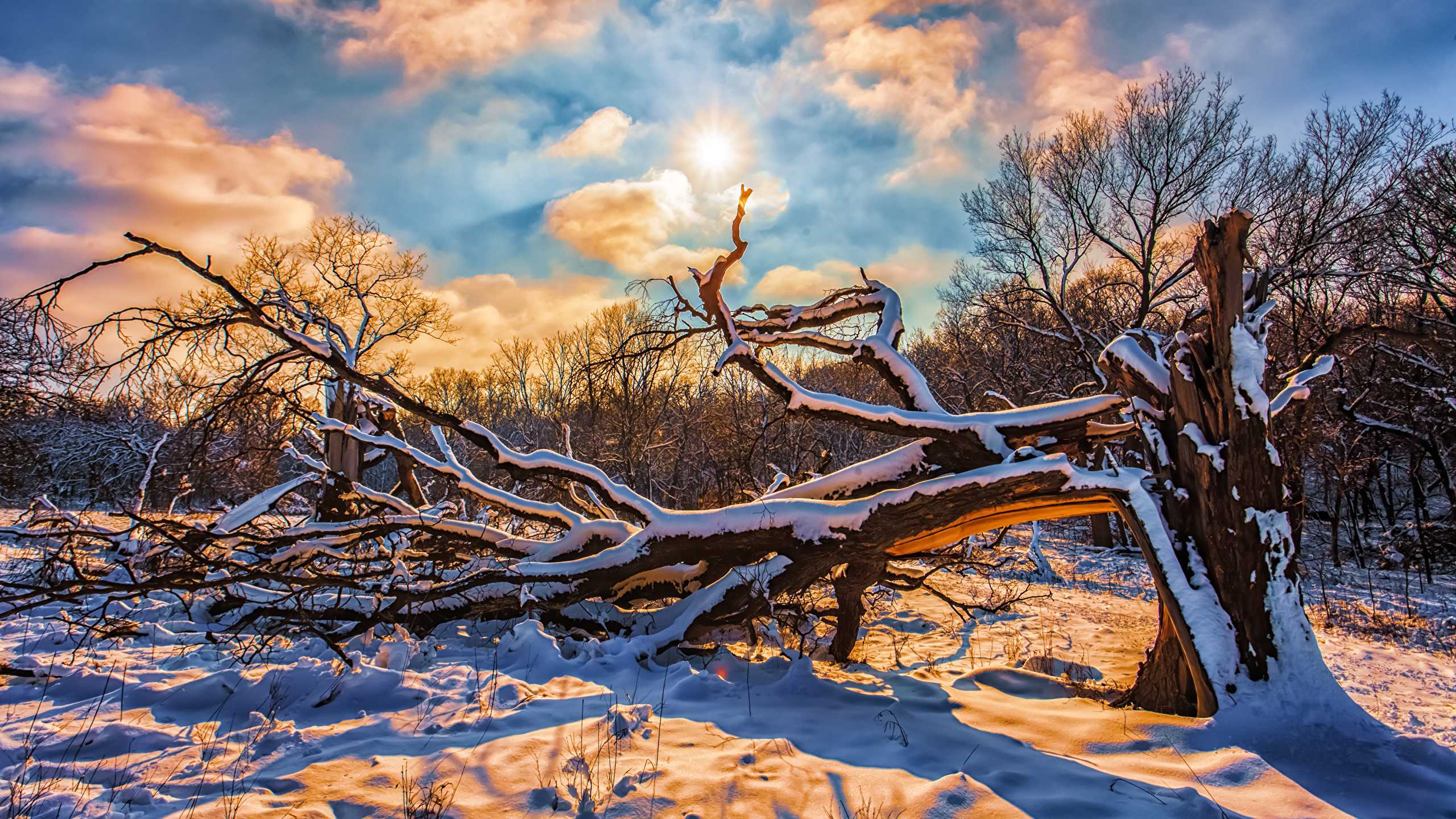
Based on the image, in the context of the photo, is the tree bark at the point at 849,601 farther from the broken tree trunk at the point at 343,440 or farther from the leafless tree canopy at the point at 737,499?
the broken tree trunk at the point at 343,440

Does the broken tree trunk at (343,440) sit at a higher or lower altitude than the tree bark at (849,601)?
higher

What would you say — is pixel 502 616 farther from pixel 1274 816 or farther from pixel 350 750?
pixel 1274 816

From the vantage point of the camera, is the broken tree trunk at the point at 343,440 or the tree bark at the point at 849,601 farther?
the broken tree trunk at the point at 343,440

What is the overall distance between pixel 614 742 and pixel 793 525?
235 cm

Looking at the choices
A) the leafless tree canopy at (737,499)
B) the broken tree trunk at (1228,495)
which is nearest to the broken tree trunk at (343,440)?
the leafless tree canopy at (737,499)

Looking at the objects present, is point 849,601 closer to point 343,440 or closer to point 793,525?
point 793,525

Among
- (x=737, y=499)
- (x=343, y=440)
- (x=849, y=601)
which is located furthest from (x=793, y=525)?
(x=343, y=440)

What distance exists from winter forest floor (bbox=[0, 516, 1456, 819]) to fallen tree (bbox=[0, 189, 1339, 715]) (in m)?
0.49

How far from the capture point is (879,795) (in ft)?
8.74

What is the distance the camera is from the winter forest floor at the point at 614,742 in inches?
98.7

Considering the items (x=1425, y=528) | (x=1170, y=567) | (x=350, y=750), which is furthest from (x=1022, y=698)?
(x=1425, y=528)

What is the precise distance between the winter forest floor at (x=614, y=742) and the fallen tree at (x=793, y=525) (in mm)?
493

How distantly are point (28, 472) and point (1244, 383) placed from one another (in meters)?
32.6

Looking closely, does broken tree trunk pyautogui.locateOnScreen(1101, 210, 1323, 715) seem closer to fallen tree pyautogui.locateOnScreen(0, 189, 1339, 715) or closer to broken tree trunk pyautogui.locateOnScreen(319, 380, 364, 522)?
fallen tree pyautogui.locateOnScreen(0, 189, 1339, 715)
